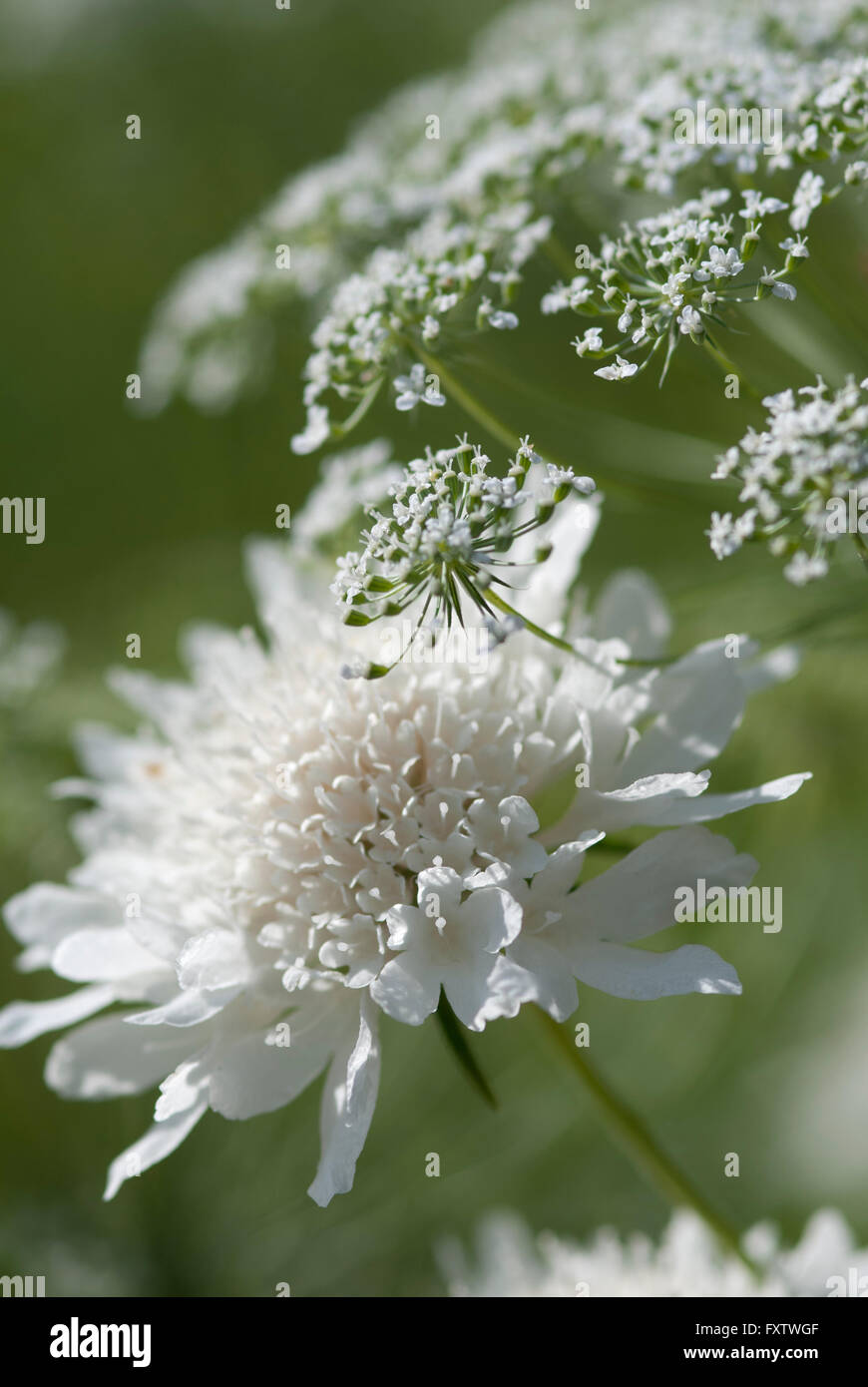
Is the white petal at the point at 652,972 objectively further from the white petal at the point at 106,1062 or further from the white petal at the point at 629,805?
the white petal at the point at 106,1062

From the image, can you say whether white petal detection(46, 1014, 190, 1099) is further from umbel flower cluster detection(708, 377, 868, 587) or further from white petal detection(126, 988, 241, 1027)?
umbel flower cluster detection(708, 377, 868, 587)

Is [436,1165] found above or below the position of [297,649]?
below

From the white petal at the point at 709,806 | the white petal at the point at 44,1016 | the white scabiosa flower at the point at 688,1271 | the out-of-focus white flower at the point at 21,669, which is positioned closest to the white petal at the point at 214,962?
the white petal at the point at 44,1016

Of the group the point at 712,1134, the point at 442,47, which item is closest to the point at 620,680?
the point at 712,1134

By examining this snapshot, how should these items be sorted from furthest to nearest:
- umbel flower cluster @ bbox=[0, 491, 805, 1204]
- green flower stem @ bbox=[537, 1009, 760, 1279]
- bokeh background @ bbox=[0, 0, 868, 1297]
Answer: bokeh background @ bbox=[0, 0, 868, 1297] < green flower stem @ bbox=[537, 1009, 760, 1279] < umbel flower cluster @ bbox=[0, 491, 805, 1204]

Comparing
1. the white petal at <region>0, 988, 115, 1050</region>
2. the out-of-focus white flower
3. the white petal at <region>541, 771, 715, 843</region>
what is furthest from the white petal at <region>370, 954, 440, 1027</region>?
the out-of-focus white flower
